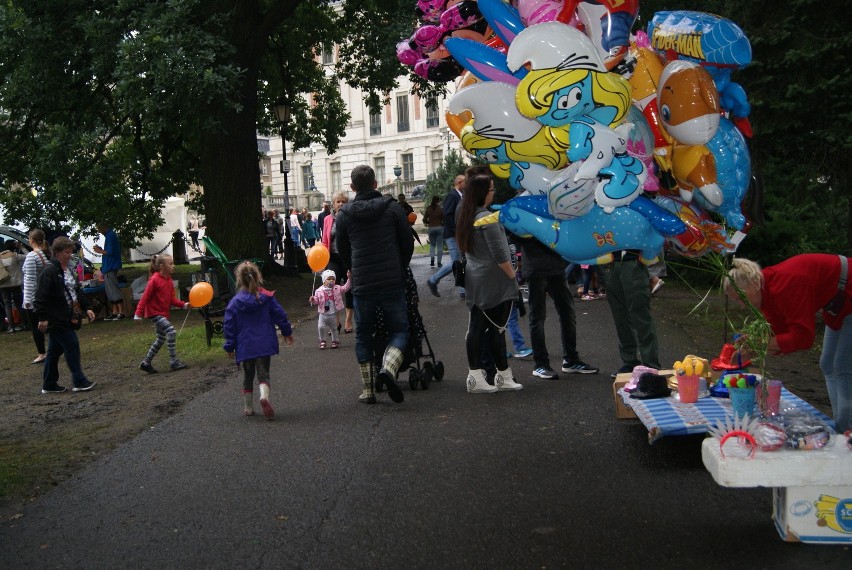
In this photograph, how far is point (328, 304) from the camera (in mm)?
12594

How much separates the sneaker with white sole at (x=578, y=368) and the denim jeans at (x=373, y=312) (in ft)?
6.59

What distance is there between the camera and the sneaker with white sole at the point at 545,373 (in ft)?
32.1

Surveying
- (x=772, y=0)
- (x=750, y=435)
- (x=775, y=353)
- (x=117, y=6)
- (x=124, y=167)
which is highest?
(x=117, y=6)

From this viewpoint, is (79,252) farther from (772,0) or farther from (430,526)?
(430,526)

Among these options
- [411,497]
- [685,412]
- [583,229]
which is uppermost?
[583,229]

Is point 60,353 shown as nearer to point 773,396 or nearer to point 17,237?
point 773,396

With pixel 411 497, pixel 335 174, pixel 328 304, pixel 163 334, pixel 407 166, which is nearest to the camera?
pixel 411 497

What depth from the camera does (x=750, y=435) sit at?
5.21 m

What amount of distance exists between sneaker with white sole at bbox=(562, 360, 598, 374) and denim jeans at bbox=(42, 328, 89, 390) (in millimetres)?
5710

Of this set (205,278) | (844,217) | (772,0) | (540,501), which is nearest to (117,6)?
(205,278)

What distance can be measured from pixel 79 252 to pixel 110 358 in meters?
7.45

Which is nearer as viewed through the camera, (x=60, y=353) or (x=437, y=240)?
(x=60, y=353)

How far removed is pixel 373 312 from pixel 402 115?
65.1m

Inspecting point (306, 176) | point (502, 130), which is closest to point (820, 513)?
point (502, 130)
